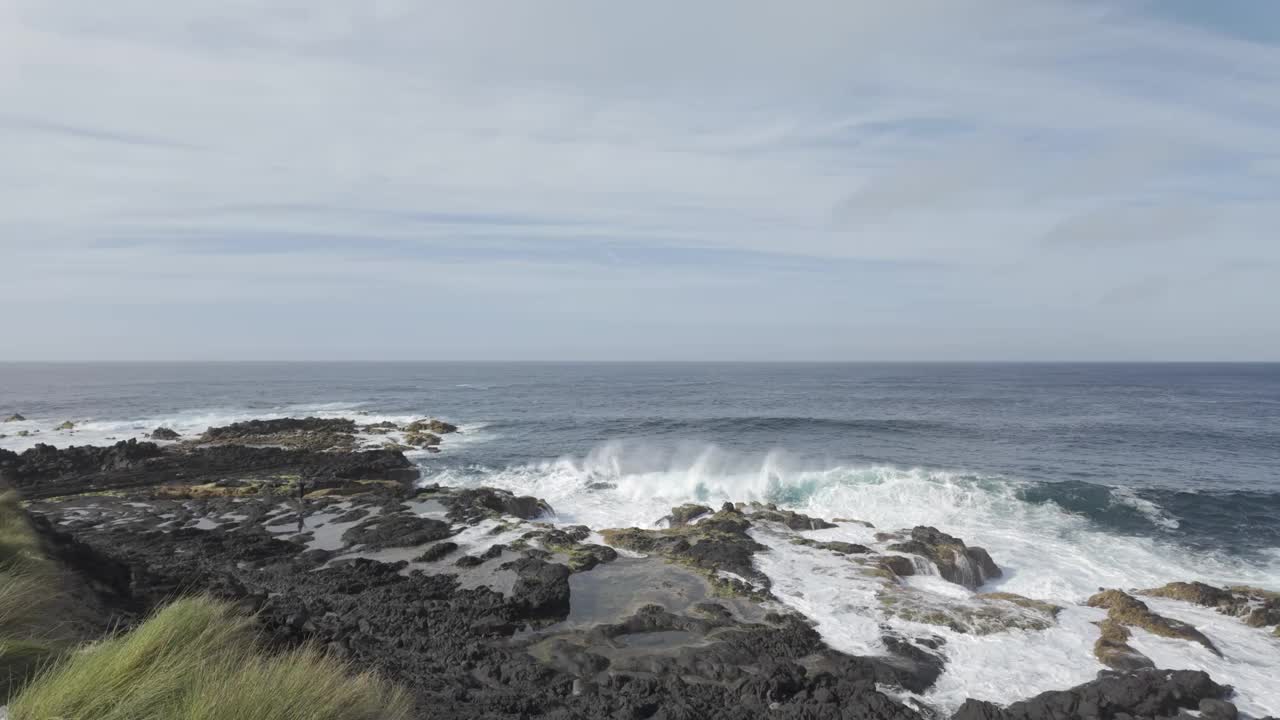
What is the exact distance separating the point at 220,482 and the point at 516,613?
2168 cm

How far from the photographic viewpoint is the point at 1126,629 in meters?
13.5

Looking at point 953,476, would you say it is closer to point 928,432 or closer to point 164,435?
point 928,432

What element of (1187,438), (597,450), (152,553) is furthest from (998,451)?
(152,553)

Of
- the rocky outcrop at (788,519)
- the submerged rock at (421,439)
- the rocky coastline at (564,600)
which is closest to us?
the rocky coastline at (564,600)

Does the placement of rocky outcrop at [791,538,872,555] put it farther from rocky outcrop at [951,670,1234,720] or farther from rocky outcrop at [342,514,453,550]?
rocky outcrop at [342,514,453,550]

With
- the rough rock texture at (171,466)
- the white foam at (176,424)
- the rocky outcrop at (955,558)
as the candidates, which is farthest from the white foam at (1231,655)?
the white foam at (176,424)

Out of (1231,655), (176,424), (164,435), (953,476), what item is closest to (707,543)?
(1231,655)

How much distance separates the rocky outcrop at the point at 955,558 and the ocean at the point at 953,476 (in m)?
0.55

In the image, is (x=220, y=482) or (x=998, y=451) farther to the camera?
(x=998, y=451)

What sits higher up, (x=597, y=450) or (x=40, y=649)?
(x=40, y=649)

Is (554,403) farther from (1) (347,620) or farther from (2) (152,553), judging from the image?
(1) (347,620)

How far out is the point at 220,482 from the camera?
90.8 feet

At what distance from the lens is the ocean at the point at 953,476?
13.6 m

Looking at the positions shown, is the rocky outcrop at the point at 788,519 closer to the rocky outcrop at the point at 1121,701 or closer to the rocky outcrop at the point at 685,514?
the rocky outcrop at the point at 685,514
